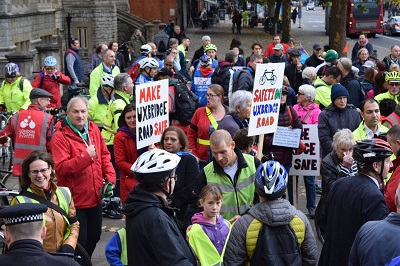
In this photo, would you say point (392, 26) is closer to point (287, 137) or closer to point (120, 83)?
point (287, 137)

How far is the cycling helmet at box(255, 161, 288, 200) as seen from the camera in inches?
221

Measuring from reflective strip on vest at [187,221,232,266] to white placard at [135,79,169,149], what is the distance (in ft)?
6.97

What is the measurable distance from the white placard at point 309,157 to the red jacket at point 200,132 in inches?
58.3

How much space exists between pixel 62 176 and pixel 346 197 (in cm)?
309

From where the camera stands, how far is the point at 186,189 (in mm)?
7430

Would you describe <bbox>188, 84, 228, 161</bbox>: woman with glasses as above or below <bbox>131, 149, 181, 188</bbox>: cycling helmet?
below

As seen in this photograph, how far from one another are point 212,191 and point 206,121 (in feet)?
11.1

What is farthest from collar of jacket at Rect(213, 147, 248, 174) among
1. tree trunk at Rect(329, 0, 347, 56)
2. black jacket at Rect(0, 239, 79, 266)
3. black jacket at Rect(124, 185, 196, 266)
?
tree trunk at Rect(329, 0, 347, 56)

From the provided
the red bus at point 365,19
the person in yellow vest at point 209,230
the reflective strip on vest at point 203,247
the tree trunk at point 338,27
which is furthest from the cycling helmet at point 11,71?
the red bus at point 365,19

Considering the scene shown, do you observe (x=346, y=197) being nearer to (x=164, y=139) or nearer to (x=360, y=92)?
(x=164, y=139)

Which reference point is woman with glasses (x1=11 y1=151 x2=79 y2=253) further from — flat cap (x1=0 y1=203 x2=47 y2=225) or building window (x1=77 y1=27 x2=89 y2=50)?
building window (x1=77 y1=27 x2=89 y2=50)

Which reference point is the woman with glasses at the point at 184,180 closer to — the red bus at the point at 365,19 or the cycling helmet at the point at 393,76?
the cycling helmet at the point at 393,76

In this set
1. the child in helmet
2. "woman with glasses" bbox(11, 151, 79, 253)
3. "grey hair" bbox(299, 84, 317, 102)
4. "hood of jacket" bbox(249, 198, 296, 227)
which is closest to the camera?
"hood of jacket" bbox(249, 198, 296, 227)

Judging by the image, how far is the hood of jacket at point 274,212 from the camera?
18.1ft
